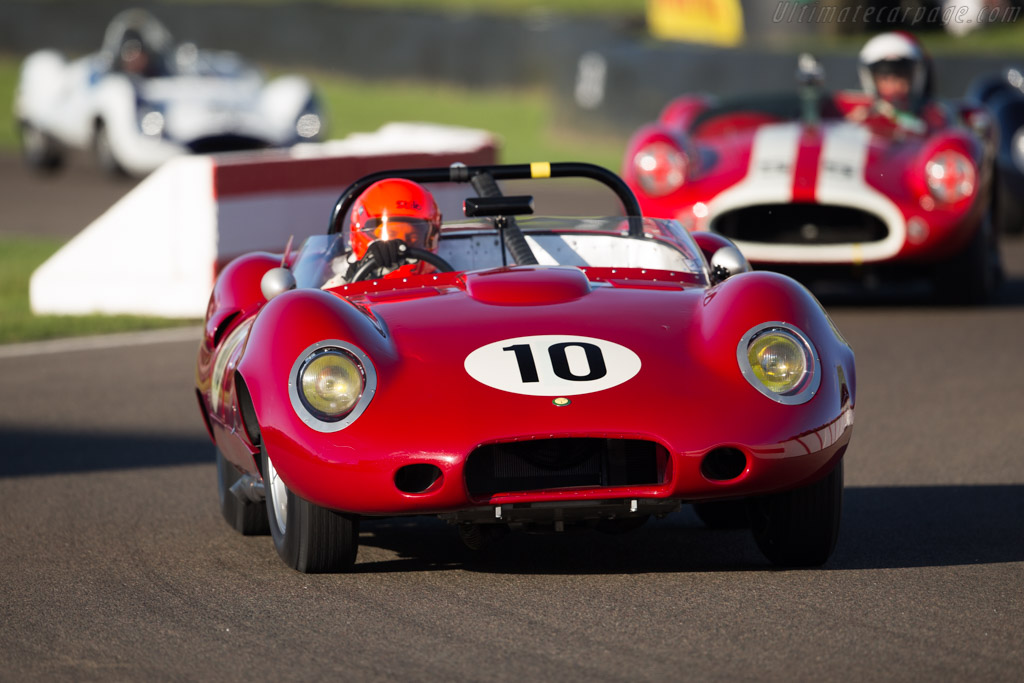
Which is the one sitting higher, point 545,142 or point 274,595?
point 274,595

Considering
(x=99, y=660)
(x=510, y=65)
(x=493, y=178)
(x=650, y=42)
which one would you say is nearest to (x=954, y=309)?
(x=493, y=178)

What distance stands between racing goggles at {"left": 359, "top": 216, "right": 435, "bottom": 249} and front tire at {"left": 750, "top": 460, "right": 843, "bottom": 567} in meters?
1.53

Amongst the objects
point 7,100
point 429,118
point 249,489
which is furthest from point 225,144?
point 249,489

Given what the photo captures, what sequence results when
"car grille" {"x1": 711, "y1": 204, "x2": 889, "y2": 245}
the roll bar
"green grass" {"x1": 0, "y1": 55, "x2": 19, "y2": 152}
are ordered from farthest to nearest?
"green grass" {"x1": 0, "y1": 55, "x2": 19, "y2": 152} → "car grille" {"x1": 711, "y1": 204, "x2": 889, "y2": 245} → the roll bar

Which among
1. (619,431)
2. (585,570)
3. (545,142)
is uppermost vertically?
(619,431)

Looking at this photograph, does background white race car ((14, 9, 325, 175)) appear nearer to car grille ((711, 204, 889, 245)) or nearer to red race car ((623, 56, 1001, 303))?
red race car ((623, 56, 1001, 303))

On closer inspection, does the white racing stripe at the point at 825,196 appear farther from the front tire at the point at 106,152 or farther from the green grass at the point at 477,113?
the front tire at the point at 106,152

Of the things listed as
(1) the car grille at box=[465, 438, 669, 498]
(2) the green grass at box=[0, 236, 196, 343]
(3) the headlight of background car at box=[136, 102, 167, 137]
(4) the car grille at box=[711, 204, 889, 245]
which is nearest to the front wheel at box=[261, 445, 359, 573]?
(1) the car grille at box=[465, 438, 669, 498]

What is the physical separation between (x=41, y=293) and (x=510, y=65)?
16012 millimetres

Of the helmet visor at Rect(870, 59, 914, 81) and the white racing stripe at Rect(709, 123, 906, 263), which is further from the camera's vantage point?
the helmet visor at Rect(870, 59, 914, 81)

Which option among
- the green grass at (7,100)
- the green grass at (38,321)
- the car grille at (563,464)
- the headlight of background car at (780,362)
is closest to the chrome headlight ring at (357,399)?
the car grille at (563,464)

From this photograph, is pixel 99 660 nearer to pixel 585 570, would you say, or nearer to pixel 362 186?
pixel 585 570

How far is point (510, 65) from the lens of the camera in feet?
86.9

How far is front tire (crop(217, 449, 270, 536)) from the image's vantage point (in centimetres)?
564
